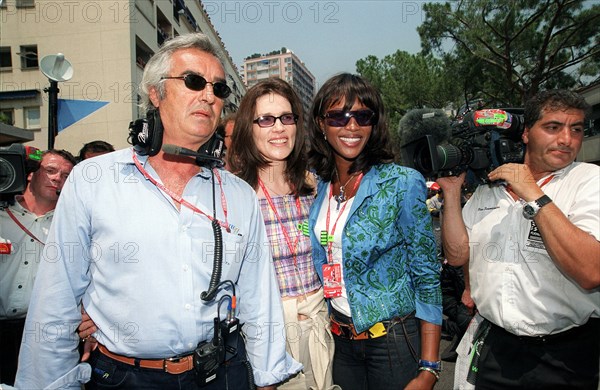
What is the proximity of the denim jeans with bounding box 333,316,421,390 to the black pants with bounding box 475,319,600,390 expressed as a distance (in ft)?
1.59

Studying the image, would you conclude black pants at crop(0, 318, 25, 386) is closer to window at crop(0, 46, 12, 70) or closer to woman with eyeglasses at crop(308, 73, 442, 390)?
woman with eyeglasses at crop(308, 73, 442, 390)

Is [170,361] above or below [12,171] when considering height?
below

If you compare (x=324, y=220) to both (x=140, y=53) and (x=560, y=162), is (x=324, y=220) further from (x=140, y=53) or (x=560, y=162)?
(x=140, y=53)

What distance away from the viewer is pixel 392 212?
2.06 metres

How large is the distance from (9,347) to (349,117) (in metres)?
3.18

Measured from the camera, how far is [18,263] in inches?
126

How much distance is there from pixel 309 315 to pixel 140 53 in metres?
21.8

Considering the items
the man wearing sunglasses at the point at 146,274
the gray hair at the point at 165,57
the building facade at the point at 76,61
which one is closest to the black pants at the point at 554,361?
the man wearing sunglasses at the point at 146,274

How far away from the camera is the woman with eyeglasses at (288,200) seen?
2.15 meters

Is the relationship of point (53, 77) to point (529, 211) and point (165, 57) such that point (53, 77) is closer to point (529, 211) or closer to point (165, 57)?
point (165, 57)

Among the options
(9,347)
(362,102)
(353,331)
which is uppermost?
(362,102)

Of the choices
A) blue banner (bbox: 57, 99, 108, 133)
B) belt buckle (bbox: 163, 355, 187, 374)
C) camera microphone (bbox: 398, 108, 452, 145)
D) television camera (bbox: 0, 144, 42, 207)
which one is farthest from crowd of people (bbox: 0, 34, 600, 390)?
blue banner (bbox: 57, 99, 108, 133)

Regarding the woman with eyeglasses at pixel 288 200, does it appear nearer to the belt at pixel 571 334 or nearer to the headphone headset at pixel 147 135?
the headphone headset at pixel 147 135

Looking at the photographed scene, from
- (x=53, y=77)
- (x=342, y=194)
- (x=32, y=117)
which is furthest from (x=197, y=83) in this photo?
(x=32, y=117)
